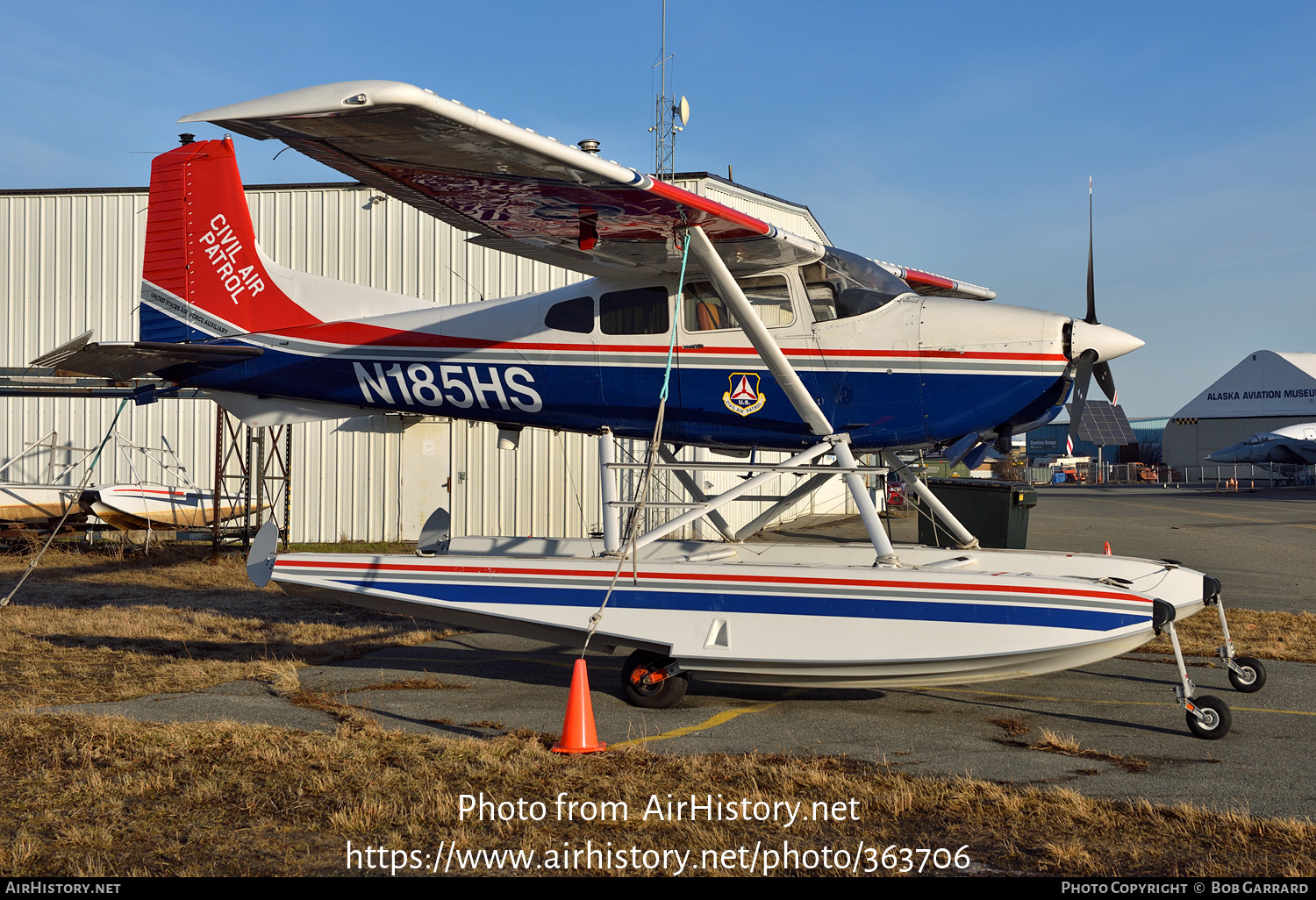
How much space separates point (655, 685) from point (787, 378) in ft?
8.44

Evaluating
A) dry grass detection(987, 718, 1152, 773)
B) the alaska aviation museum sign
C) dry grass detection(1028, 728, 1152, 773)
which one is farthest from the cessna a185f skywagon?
the alaska aviation museum sign

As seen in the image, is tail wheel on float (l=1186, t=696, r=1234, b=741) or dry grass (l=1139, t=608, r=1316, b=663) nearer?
tail wheel on float (l=1186, t=696, r=1234, b=741)

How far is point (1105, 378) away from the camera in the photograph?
747cm

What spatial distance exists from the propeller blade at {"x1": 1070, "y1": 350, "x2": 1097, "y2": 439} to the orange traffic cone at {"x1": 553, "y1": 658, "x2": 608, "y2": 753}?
421cm

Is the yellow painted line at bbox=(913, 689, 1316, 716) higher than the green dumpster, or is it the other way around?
the green dumpster

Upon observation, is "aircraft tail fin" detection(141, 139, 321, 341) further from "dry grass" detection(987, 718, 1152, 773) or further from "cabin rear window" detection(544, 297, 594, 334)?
"dry grass" detection(987, 718, 1152, 773)

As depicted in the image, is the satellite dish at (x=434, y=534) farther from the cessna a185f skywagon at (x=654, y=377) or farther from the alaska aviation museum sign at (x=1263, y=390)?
the alaska aviation museum sign at (x=1263, y=390)

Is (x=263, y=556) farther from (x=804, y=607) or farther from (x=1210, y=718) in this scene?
(x=1210, y=718)

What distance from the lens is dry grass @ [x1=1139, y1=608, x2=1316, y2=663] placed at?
27.8 ft

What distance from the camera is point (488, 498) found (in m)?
18.7
